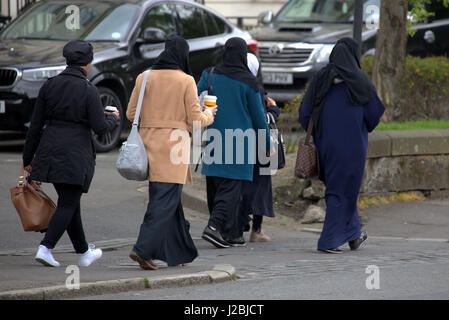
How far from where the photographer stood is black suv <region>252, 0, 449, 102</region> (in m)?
15.6

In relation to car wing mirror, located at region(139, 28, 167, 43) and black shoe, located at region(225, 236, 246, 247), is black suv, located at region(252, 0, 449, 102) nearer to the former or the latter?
car wing mirror, located at region(139, 28, 167, 43)

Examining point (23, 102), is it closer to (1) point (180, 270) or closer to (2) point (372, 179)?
(2) point (372, 179)

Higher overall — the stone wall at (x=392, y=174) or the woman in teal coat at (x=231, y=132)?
the woman in teal coat at (x=231, y=132)

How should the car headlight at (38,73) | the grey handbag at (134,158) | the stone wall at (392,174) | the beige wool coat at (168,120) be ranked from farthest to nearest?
the car headlight at (38,73)
the stone wall at (392,174)
the beige wool coat at (168,120)
the grey handbag at (134,158)

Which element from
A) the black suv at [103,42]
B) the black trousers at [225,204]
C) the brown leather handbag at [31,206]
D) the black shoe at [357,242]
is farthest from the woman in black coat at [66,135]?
the black suv at [103,42]

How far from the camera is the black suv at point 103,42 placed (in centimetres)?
1222

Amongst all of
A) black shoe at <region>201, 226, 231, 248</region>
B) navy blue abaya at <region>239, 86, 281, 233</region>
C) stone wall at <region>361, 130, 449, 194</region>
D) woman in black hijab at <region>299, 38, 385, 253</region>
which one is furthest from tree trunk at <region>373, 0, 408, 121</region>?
black shoe at <region>201, 226, 231, 248</region>

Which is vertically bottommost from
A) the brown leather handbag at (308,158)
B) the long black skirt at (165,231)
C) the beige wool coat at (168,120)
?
the long black skirt at (165,231)

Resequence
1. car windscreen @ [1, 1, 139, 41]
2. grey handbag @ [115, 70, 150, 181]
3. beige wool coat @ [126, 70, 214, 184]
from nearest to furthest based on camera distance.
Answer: grey handbag @ [115, 70, 150, 181] → beige wool coat @ [126, 70, 214, 184] → car windscreen @ [1, 1, 139, 41]

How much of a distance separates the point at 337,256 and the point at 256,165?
118cm

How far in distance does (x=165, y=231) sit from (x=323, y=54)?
8.85 meters

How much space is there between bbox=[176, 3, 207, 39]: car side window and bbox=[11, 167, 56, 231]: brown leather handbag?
721 centimetres

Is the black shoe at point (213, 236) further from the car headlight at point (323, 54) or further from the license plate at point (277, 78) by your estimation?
the car headlight at point (323, 54)

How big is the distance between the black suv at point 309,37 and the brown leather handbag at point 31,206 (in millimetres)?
8373
